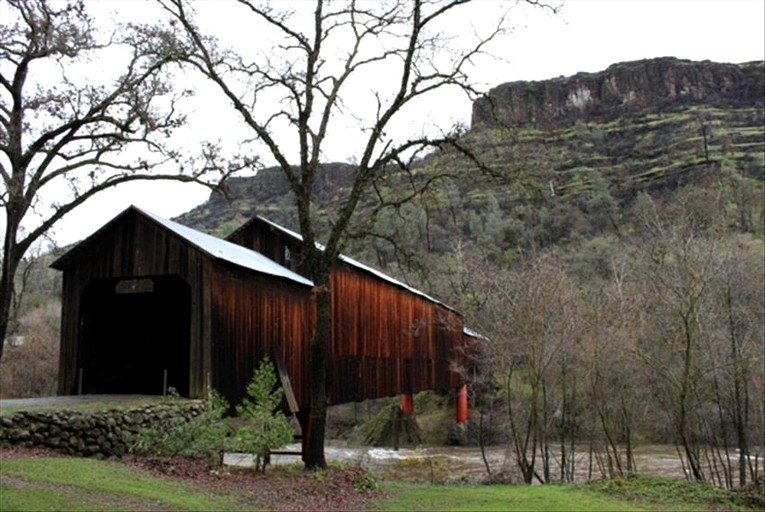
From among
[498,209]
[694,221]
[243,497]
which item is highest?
[498,209]

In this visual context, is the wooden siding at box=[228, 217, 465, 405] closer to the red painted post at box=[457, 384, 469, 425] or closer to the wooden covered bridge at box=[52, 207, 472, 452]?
the wooden covered bridge at box=[52, 207, 472, 452]

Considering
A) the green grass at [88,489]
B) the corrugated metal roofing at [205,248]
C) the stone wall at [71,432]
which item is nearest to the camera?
the green grass at [88,489]

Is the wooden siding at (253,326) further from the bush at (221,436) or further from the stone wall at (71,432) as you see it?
the stone wall at (71,432)

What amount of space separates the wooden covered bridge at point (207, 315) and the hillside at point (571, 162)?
7.14ft

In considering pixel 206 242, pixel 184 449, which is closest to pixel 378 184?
pixel 206 242

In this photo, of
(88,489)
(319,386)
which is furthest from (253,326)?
(88,489)

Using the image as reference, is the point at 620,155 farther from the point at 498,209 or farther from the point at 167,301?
the point at 167,301

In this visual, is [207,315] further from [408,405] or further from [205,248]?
[408,405]

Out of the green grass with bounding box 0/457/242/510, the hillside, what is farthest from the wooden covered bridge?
the green grass with bounding box 0/457/242/510

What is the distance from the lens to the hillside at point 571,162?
13.7 metres

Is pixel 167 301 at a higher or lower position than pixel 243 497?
higher

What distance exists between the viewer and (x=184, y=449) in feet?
39.9

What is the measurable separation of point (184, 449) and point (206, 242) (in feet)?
17.5

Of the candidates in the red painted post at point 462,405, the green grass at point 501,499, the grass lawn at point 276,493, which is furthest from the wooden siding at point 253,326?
the red painted post at point 462,405
